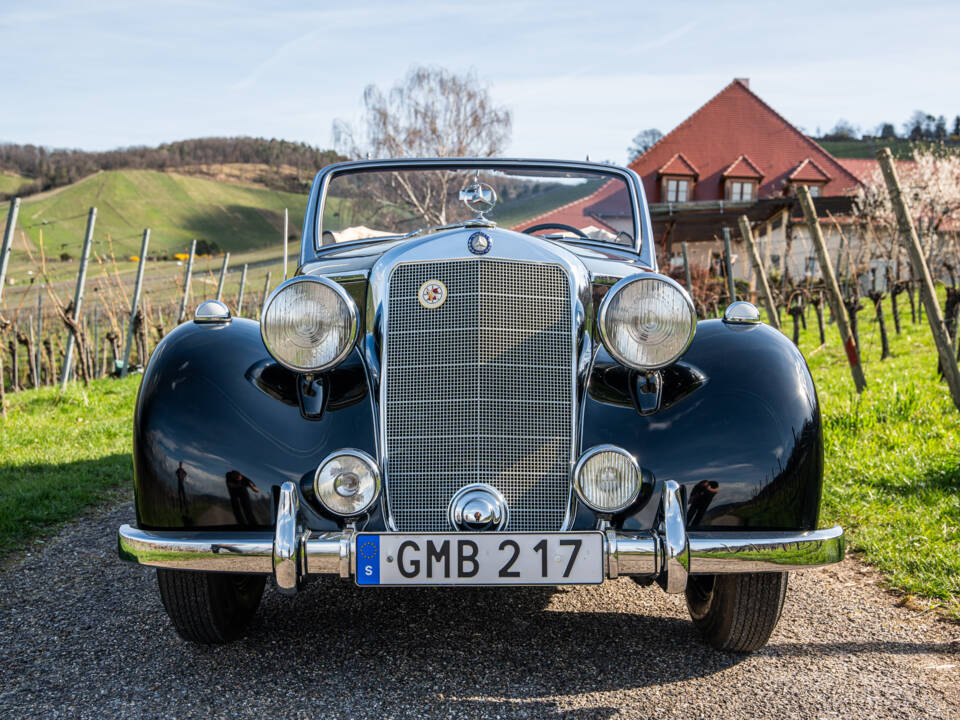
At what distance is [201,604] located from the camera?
2531 millimetres

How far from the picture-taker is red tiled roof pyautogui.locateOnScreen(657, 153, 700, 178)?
1262 inches

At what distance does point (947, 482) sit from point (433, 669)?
346 centimetres

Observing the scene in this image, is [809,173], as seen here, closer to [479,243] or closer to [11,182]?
[479,243]

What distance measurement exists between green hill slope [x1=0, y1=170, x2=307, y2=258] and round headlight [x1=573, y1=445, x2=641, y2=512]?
65.0 metres

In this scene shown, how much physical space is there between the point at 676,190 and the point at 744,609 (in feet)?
103

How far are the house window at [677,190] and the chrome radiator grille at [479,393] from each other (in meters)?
31.3

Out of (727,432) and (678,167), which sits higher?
(678,167)

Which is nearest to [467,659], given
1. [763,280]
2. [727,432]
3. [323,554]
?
[323,554]

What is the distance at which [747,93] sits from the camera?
114 ft

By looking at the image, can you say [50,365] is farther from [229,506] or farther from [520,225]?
[229,506]

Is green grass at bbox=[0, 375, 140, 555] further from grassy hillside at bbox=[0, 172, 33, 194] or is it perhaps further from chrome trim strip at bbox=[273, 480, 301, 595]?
grassy hillside at bbox=[0, 172, 33, 194]

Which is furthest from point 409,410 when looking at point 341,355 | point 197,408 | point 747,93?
point 747,93

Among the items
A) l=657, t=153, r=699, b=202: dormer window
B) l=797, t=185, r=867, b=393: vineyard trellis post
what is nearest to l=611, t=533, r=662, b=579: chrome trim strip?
l=797, t=185, r=867, b=393: vineyard trellis post

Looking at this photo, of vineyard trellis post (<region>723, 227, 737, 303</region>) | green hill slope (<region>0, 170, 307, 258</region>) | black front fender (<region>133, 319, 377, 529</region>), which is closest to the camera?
black front fender (<region>133, 319, 377, 529</region>)
